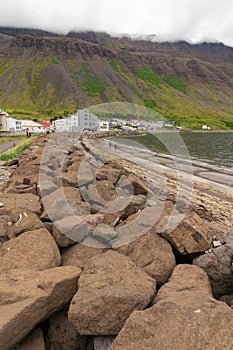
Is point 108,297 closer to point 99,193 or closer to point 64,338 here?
point 64,338

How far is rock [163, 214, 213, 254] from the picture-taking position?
6.73 meters

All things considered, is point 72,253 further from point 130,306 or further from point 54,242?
point 130,306

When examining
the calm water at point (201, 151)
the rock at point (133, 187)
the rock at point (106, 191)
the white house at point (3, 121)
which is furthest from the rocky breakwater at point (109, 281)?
the white house at point (3, 121)

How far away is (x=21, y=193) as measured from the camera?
37.7ft

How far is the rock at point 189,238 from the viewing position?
673cm

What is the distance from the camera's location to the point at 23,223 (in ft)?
24.2

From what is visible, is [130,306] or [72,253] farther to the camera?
[72,253]

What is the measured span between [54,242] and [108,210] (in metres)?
2.73

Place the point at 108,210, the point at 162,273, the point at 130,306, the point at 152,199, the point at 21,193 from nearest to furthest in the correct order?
the point at 130,306 < the point at 162,273 < the point at 108,210 < the point at 152,199 < the point at 21,193

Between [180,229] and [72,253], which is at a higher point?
[180,229]

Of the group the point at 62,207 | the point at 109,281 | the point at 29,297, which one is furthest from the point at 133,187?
the point at 29,297

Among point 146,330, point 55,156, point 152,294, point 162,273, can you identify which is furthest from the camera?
Answer: point 55,156

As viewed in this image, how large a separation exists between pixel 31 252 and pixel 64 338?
1.97m

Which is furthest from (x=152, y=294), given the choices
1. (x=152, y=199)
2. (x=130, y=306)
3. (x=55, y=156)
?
(x=55, y=156)
